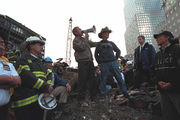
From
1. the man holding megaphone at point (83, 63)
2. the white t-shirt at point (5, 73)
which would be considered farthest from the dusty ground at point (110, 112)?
the white t-shirt at point (5, 73)

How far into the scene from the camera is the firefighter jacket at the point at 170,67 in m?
1.97

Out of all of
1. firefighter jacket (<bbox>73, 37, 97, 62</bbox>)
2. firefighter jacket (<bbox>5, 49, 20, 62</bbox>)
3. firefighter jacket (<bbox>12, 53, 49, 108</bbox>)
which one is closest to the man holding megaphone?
firefighter jacket (<bbox>73, 37, 97, 62</bbox>)

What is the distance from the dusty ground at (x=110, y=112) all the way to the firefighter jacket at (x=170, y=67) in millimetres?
1098

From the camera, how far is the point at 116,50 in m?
4.13

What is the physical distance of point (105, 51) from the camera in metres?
3.88

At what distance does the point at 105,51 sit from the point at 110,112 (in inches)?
80.1

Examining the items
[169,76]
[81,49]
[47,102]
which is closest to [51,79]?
[47,102]

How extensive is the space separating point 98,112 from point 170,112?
168cm

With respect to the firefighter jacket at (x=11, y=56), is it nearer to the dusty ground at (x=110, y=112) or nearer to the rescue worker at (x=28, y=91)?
the dusty ground at (x=110, y=112)

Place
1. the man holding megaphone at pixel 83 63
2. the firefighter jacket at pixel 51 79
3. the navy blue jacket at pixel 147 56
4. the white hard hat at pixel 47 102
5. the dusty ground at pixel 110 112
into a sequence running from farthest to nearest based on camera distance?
1. the navy blue jacket at pixel 147 56
2. the man holding megaphone at pixel 83 63
3. the dusty ground at pixel 110 112
4. the firefighter jacket at pixel 51 79
5. the white hard hat at pixel 47 102

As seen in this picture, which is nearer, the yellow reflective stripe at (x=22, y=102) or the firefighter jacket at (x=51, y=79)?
the yellow reflective stripe at (x=22, y=102)

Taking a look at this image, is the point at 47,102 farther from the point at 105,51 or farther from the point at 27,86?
the point at 105,51

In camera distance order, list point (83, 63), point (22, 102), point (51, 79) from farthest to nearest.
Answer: point (83, 63) < point (51, 79) < point (22, 102)

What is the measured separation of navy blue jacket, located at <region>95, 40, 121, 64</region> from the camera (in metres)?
3.84
